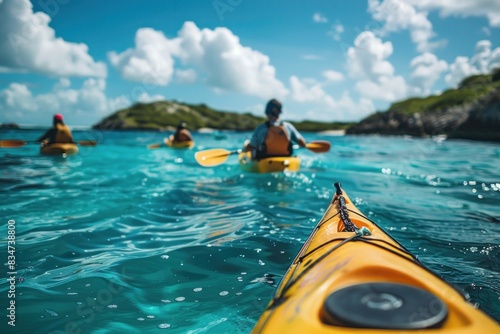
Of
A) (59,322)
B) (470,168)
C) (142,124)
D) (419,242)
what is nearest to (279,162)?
(419,242)

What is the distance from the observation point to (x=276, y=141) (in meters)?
9.48

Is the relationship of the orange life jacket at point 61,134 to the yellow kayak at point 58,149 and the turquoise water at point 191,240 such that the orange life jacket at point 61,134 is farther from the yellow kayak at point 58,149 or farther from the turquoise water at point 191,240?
the turquoise water at point 191,240

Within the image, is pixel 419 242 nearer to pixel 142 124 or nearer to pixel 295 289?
pixel 295 289

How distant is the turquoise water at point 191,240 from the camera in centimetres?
327

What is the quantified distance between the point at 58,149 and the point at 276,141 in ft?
36.3

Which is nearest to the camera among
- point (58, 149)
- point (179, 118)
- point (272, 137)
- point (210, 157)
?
point (272, 137)

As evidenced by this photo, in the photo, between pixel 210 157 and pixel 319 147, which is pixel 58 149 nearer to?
pixel 210 157

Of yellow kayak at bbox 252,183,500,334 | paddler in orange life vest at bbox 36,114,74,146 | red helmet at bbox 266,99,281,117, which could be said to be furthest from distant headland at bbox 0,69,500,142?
yellow kayak at bbox 252,183,500,334

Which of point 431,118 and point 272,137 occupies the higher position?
point 431,118

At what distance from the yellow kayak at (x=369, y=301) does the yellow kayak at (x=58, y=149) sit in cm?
1537

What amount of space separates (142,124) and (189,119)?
29.4 meters

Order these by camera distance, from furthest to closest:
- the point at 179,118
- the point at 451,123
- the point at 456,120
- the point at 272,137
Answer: the point at 179,118, the point at 451,123, the point at 456,120, the point at 272,137

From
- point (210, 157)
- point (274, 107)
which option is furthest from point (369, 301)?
point (210, 157)

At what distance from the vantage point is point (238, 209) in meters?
7.08
